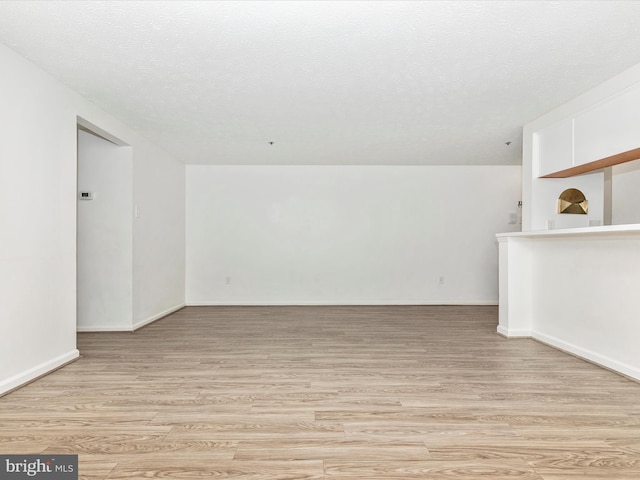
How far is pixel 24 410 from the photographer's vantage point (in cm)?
244

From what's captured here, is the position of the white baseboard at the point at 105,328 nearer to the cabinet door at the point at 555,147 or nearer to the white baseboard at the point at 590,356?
the white baseboard at the point at 590,356

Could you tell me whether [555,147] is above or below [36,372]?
above

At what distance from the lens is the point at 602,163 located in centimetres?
382

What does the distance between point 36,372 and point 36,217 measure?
1.23 meters

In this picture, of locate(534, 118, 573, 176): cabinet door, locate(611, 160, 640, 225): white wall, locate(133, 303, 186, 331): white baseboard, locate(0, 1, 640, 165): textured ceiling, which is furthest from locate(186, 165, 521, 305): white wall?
locate(534, 118, 573, 176): cabinet door

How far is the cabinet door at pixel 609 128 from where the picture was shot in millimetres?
3248

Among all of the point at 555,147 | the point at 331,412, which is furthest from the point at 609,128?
the point at 331,412

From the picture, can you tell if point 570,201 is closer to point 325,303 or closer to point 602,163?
point 602,163

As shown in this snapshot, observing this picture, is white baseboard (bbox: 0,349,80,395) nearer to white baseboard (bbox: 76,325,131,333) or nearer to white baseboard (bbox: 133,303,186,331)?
white baseboard (bbox: 76,325,131,333)

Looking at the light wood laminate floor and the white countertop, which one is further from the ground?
the white countertop

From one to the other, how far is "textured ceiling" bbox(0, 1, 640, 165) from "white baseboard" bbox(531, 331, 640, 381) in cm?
242

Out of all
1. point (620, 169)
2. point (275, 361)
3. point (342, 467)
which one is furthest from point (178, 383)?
point (620, 169)

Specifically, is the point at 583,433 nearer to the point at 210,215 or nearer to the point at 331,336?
the point at 331,336

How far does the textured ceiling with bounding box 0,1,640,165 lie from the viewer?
242 cm
